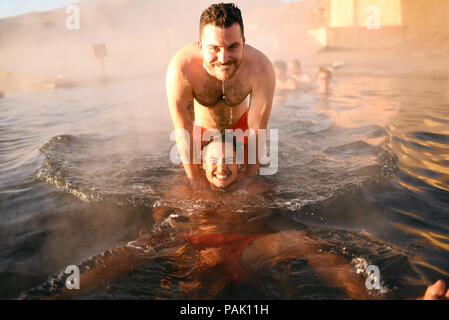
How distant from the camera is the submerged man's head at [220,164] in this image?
3.01 metres

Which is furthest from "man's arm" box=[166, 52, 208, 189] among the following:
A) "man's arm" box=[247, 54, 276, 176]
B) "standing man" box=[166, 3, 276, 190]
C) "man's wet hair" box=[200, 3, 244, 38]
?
"man's arm" box=[247, 54, 276, 176]

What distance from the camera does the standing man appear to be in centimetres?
255

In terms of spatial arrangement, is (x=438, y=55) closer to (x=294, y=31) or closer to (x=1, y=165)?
(x=294, y=31)

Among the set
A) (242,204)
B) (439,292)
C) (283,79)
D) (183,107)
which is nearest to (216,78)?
(183,107)

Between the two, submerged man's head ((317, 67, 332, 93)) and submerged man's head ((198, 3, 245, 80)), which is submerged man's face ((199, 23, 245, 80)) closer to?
submerged man's head ((198, 3, 245, 80))

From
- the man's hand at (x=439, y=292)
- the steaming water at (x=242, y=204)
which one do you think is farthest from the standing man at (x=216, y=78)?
the man's hand at (x=439, y=292)
